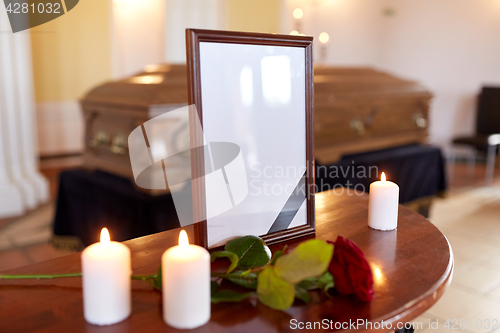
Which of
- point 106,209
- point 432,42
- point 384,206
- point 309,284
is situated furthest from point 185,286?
point 432,42

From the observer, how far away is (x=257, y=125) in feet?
2.61

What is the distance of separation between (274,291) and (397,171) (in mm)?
2480

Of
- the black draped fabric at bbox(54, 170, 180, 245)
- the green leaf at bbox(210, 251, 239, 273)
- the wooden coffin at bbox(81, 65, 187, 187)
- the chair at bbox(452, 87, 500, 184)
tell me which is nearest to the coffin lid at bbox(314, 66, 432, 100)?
the wooden coffin at bbox(81, 65, 187, 187)

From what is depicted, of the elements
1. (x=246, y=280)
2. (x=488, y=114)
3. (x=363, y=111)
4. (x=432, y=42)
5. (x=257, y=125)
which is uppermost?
(x=432, y=42)

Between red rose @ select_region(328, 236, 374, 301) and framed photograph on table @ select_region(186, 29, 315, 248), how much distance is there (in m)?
0.21

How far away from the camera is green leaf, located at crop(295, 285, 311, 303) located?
1.99 feet

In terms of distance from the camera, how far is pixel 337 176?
2.55m

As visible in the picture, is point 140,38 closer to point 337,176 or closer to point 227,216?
point 337,176

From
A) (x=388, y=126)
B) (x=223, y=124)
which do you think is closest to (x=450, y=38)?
(x=388, y=126)

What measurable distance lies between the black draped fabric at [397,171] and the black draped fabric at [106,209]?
0.90 m

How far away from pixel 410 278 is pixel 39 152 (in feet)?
19.8

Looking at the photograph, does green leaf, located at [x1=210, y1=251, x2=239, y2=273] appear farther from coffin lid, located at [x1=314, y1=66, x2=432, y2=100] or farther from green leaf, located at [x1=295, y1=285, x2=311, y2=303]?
coffin lid, located at [x1=314, y1=66, x2=432, y2=100]

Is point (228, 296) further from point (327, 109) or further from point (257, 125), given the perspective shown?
point (327, 109)

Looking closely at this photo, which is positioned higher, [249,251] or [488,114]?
[249,251]
